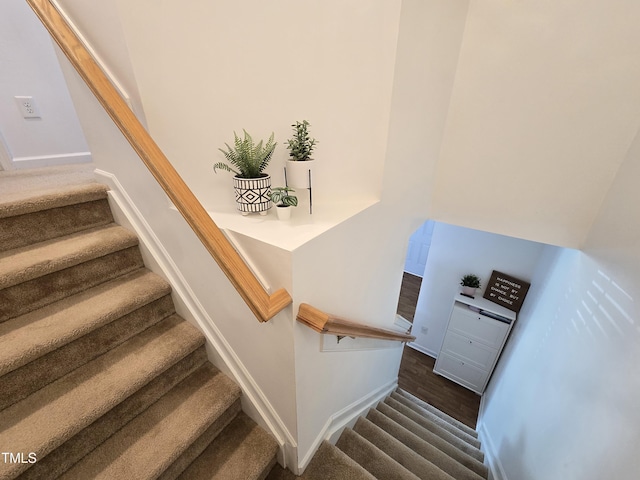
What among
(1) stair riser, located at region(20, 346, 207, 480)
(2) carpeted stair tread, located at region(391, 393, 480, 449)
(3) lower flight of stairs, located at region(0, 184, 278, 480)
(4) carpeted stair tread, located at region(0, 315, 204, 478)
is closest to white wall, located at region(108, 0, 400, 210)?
(3) lower flight of stairs, located at region(0, 184, 278, 480)

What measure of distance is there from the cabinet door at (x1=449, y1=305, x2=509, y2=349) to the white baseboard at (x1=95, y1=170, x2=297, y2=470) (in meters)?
2.71

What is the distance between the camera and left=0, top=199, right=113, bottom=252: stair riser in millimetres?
1205

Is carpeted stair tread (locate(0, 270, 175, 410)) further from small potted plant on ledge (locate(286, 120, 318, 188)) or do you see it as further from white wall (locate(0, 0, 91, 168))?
white wall (locate(0, 0, 91, 168))

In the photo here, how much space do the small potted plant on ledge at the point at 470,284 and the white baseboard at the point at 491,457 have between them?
57.0 inches

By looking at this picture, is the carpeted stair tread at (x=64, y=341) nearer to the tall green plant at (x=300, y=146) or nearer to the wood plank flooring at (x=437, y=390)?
the tall green plant at (x=300, y=146)

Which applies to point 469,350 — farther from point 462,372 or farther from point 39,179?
point 39,179

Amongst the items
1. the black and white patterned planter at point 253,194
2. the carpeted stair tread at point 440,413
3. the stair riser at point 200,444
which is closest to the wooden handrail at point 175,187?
the black and white patterned planter at point 253,194

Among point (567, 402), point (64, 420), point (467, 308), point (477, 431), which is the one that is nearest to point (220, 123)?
point (64, 420)

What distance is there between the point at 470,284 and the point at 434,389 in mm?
1534

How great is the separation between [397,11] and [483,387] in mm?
4119

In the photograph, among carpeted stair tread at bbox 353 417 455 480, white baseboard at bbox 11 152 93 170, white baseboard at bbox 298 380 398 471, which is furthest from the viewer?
white baseboard at bbox 11 152 93 170

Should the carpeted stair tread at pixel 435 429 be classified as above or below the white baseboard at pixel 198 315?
below

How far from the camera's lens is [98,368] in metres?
1.16

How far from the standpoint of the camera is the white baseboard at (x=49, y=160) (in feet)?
6.42
